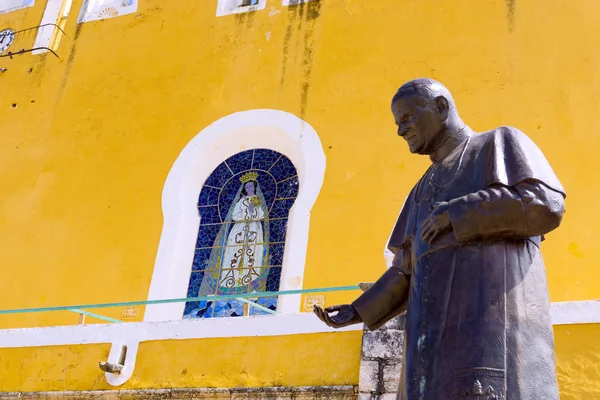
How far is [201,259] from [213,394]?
2.60 metres

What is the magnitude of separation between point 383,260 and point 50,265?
3830 millimetres

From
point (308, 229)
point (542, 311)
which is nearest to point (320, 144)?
point (308, 229)

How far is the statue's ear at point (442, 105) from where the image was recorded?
3498 mm

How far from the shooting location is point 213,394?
7535mm

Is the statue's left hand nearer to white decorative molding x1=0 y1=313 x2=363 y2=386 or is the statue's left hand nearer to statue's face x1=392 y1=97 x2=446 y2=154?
statue's face x1=392 y1=97 x2=446 y2=154

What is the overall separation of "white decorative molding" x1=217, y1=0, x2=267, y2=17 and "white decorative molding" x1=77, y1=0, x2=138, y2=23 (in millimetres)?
1226

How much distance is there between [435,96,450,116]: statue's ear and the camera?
11.5ft

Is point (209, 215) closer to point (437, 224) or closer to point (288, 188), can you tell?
point (288, 188)

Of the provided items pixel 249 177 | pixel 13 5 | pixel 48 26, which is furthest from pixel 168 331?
pixel 13 5

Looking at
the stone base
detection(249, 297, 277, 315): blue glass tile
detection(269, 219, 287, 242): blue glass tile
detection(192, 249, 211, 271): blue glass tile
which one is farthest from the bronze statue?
detection(192, 249, 211, 271): blue glass tile

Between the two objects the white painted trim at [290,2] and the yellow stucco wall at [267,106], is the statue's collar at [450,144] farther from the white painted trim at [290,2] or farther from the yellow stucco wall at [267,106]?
the white painted trim at [290,2]

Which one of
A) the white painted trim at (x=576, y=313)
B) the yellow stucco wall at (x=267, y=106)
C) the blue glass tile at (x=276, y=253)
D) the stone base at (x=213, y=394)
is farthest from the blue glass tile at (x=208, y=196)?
the white painted trim at (x=576, y=313)

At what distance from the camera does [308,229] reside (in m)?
9.18

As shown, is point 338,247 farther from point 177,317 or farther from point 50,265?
point 50,265
